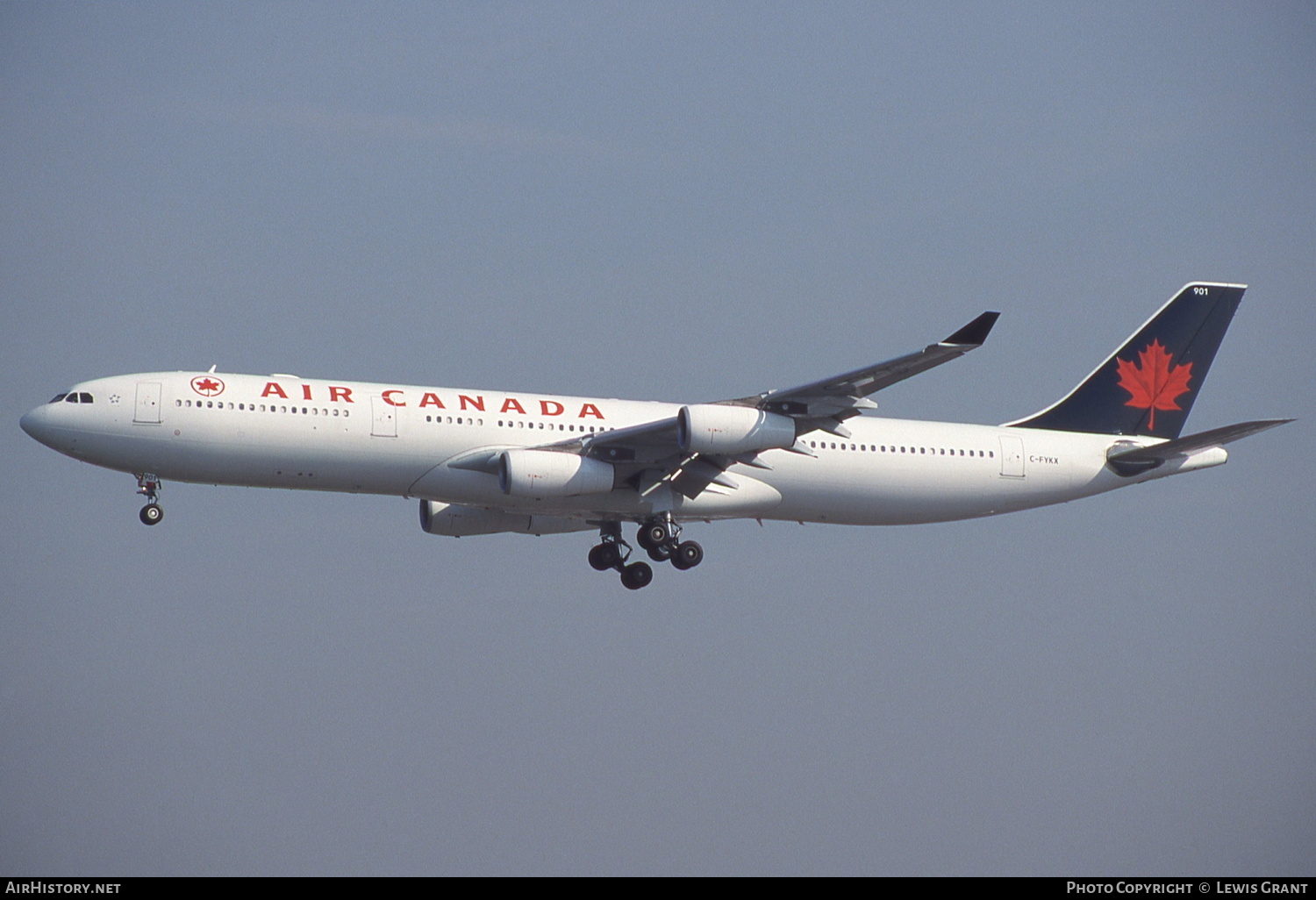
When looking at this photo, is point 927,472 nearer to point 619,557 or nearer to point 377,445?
point 619,557

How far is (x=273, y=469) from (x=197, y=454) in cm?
198

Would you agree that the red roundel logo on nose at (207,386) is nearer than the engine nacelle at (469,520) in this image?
Yes

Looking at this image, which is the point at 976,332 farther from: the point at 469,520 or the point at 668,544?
the point at 469,520

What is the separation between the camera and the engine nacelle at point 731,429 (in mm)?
41156

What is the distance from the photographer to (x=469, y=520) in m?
48.3

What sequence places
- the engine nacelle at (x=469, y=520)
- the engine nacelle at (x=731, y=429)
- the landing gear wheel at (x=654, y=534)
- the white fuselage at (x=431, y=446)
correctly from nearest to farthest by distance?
1. the engine nacelle at (x=731, y=429)
2. the white fuselage at (x=431, y=446)
3. the landing gear wheel at (x=654, y=534)
4. the engine nacelle at (x=469, y=520)

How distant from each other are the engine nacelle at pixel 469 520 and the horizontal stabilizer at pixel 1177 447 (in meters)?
16.6

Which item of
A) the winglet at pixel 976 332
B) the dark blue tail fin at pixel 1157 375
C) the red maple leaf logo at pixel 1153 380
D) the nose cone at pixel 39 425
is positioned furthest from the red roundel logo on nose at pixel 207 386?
the red maple leaf logo at pixel 1153 380

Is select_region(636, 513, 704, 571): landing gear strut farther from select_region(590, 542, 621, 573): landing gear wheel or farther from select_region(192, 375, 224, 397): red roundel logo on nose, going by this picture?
select_region(192, 375, 224, 397): red roundel logo on nose

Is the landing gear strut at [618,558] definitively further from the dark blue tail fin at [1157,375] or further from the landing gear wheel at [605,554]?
the dark blue tail fin at [1157,375]

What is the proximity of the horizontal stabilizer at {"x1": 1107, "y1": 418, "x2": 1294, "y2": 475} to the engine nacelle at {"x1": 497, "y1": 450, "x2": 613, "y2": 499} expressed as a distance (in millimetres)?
16799

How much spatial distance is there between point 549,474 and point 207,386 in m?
9.28

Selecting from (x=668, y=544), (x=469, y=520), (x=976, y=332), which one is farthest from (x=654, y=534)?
(x=976, y=332)

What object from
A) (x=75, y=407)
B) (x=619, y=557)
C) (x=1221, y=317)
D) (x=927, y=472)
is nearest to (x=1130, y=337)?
(x=1221, y=317)
